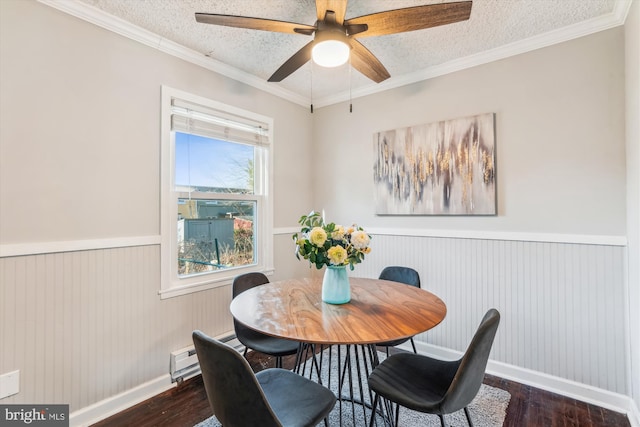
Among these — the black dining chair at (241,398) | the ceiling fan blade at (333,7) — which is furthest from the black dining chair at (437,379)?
the ceiling fan blade at (333,7)

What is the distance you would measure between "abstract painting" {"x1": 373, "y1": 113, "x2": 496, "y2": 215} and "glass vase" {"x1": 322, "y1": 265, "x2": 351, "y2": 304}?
142 cm

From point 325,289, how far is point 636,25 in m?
2.31

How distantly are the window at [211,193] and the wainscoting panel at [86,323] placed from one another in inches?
7.8

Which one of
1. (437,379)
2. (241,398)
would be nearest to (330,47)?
(241,398)

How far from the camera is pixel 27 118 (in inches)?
68.3

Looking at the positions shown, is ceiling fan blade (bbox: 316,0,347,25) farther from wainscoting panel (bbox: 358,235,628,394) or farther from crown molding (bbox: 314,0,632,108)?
wainscoting panel (bbox: 358,235,628,394)

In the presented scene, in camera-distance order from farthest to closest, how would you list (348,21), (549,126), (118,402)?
1. (549,126)
2. (118,402)
3. (348,21)

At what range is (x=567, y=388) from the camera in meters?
2.19

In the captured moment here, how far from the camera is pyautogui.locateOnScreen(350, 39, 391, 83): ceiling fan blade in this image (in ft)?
6.17

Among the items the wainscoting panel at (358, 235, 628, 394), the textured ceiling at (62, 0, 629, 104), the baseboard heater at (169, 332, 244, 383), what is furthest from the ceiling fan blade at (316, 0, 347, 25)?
the baseboard heater at (169, 332, 244, 383)

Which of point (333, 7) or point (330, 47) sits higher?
point (333, 7)

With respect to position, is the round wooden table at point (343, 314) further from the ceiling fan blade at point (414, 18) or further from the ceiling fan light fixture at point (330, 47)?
the ceiling fan blade at point (414, 18)

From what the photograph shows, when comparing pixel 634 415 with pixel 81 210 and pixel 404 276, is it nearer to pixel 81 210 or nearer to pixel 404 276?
pixel 404 276

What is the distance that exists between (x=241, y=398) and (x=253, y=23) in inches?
69.8
